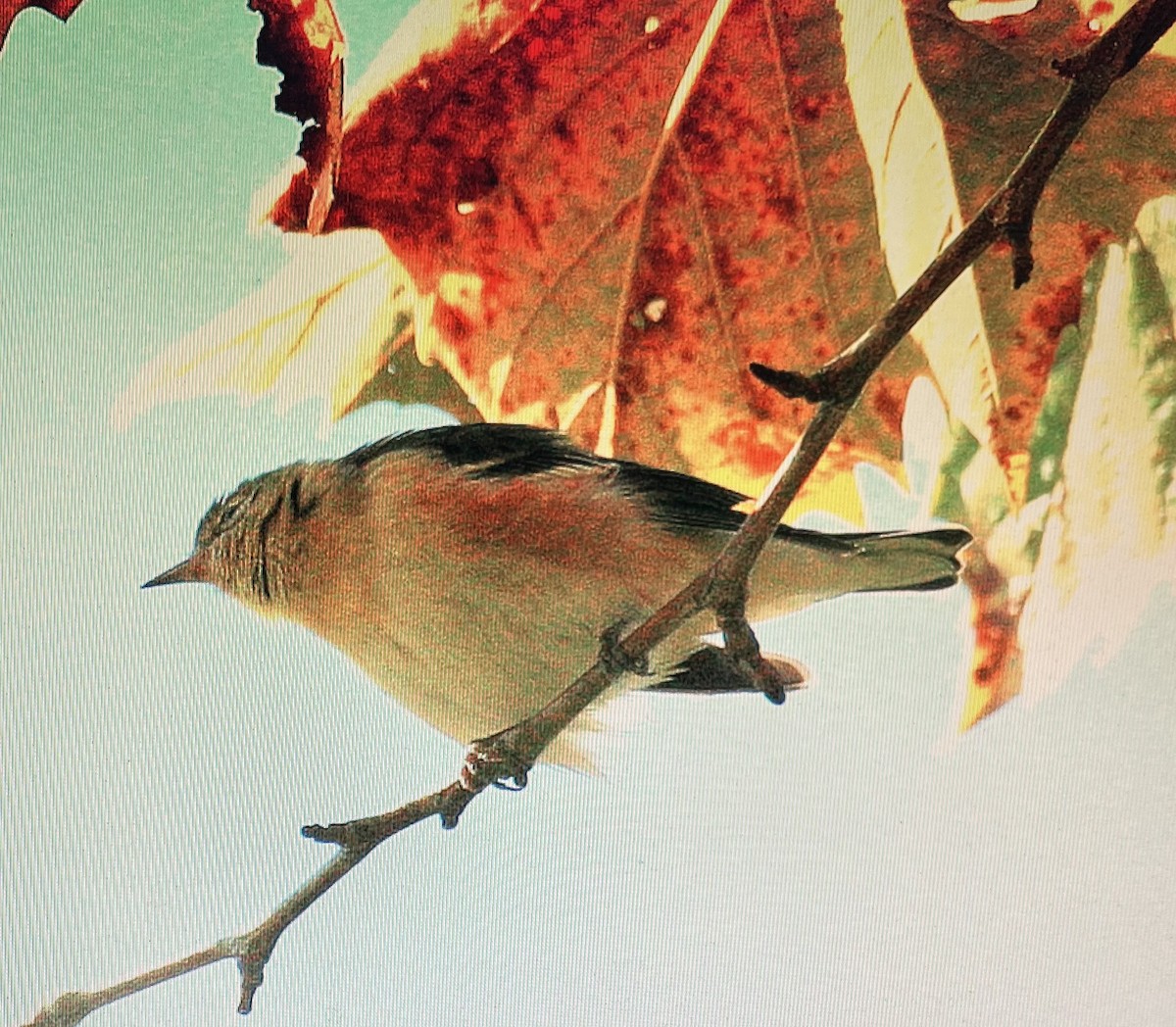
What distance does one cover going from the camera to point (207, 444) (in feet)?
2.52

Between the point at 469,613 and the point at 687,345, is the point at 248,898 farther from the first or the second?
the point at 687,345

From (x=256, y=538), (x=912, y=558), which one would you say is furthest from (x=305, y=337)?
(x=912, y=558)

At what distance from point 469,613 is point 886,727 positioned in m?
0.25

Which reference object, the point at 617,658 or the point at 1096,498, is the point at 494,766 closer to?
the point at 617,658

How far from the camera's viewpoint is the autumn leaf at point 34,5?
83cm

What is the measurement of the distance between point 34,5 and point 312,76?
204 mm

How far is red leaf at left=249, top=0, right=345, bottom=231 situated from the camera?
0.78 m

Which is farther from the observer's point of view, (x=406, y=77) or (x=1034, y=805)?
(x=406, y=77)

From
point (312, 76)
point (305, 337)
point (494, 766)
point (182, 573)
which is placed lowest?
point (494, 766)

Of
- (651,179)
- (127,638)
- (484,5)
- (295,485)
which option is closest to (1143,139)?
(651,179)

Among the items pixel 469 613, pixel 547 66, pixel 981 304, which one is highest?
pixel 547 66

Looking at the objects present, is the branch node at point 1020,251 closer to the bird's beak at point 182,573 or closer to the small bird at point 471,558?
the small bird at point 471,558

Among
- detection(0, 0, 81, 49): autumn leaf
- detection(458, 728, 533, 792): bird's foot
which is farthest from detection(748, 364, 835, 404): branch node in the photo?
detection(0, 0, 81, 49): autumn leaf

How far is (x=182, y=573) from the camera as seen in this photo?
756 mm
